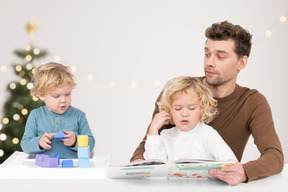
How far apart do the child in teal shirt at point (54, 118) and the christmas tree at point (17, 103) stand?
191 cm

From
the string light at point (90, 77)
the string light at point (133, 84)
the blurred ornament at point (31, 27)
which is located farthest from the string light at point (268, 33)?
the blurred ornament at point (31, 27)

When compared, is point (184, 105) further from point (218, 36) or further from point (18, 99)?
point (18, 99)

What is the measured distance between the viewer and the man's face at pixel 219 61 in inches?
84.7

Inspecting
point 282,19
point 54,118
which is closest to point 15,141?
point 54,118

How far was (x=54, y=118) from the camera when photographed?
2328 millimetres

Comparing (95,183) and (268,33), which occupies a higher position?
(268,33)

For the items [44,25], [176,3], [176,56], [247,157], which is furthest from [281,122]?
[44,25]

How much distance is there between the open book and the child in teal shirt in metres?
0.64

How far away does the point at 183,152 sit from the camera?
1.90 m

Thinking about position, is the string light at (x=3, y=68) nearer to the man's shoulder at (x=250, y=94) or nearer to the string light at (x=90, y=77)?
the string light at (x=90, y=77)

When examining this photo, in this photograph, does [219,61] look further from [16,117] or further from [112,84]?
[112,84]

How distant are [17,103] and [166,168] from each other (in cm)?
297

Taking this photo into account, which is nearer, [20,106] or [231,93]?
[231,93]

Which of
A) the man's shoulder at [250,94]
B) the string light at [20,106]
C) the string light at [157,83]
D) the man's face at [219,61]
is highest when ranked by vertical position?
the man's face at [219,61]
